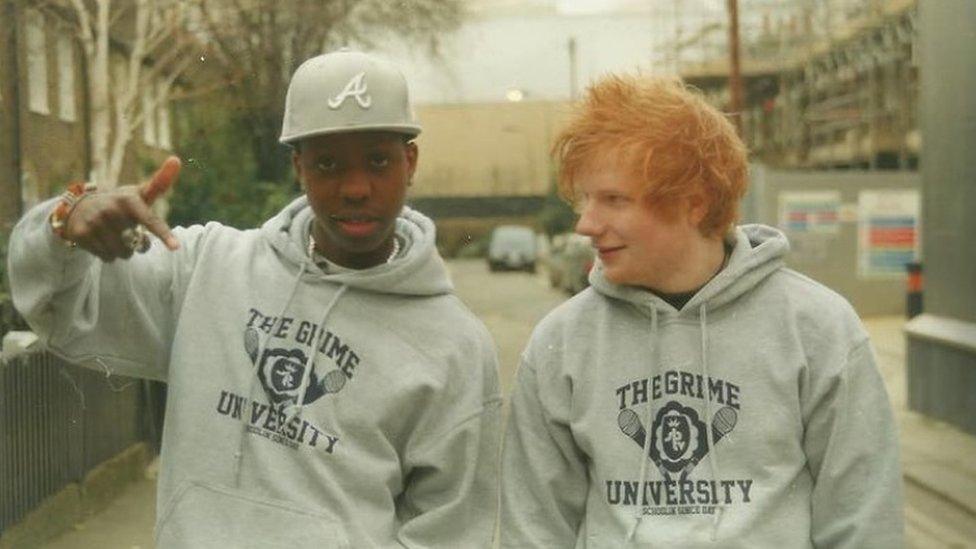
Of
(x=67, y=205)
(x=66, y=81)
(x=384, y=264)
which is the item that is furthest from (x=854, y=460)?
(x=66, y=81)

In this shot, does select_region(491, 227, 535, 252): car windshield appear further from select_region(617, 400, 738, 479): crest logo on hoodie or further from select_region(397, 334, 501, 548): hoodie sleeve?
select_region(617, 400, 738, 479): crest logo on hoodie

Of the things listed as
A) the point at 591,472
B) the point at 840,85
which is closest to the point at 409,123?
the point at 591,472

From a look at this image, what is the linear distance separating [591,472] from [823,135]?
3295 cm

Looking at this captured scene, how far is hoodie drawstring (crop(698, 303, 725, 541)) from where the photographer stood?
2801 mm

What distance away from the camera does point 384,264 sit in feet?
9.81

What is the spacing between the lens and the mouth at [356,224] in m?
2.87

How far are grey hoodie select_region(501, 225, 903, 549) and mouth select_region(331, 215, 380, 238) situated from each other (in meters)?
0.44

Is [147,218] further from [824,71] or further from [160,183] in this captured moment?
[824,71]

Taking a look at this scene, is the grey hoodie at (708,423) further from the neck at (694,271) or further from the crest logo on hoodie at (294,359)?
the crest logo on hoodie at (294,359)

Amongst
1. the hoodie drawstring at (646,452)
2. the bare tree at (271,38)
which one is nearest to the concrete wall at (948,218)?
the bare tree at (271,38)

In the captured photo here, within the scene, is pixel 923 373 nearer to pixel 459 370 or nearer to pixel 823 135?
pixel 459 370

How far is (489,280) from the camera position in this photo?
146 feet

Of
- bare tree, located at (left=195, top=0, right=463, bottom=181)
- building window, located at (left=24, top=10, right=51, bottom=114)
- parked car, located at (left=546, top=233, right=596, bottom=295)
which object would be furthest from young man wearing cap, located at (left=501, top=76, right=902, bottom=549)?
parked car, located at (left=546, top=233, right=596, bottom=295)

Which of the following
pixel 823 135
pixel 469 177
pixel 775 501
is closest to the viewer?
pixel 775 501
